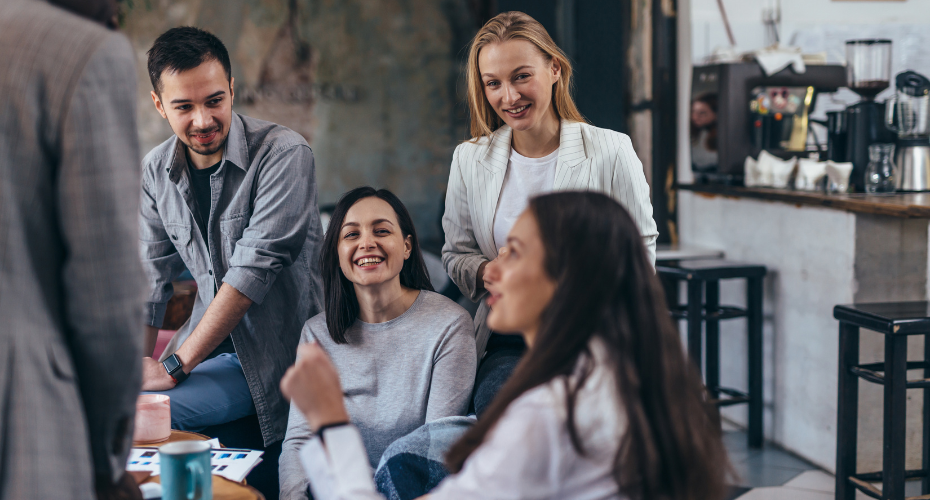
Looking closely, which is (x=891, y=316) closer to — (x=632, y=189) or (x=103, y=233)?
(x=632, y=189)

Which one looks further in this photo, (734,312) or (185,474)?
(734,312)

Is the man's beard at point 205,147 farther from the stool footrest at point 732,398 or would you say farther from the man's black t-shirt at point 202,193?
the stool footrest at point 732,398

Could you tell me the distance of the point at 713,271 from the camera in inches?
143

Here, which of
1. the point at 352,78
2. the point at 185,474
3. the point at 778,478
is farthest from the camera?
the point at 352,78

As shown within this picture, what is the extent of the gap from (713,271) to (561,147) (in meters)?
1.72

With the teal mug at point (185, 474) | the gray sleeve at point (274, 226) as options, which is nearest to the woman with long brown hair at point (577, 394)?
the teal mug at point (185, 474)

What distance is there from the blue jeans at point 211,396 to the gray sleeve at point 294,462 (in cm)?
30

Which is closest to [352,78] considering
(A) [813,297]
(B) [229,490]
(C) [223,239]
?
(A) [813,297]

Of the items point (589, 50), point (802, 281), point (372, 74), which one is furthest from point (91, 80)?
point (372, 74)

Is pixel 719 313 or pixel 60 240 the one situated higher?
pixel 60 240

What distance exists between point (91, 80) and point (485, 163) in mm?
Answer: 1346

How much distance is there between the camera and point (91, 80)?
1.03 m

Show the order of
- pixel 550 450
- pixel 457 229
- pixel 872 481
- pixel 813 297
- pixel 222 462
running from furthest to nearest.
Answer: pixel 813 297 < pixel 872 481 < pixel 457 229 < pixel 222 462 < pixel 550 450

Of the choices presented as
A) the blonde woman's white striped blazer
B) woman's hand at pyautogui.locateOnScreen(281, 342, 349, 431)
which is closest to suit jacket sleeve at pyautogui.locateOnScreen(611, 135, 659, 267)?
the blonde woman's white striped blazer
